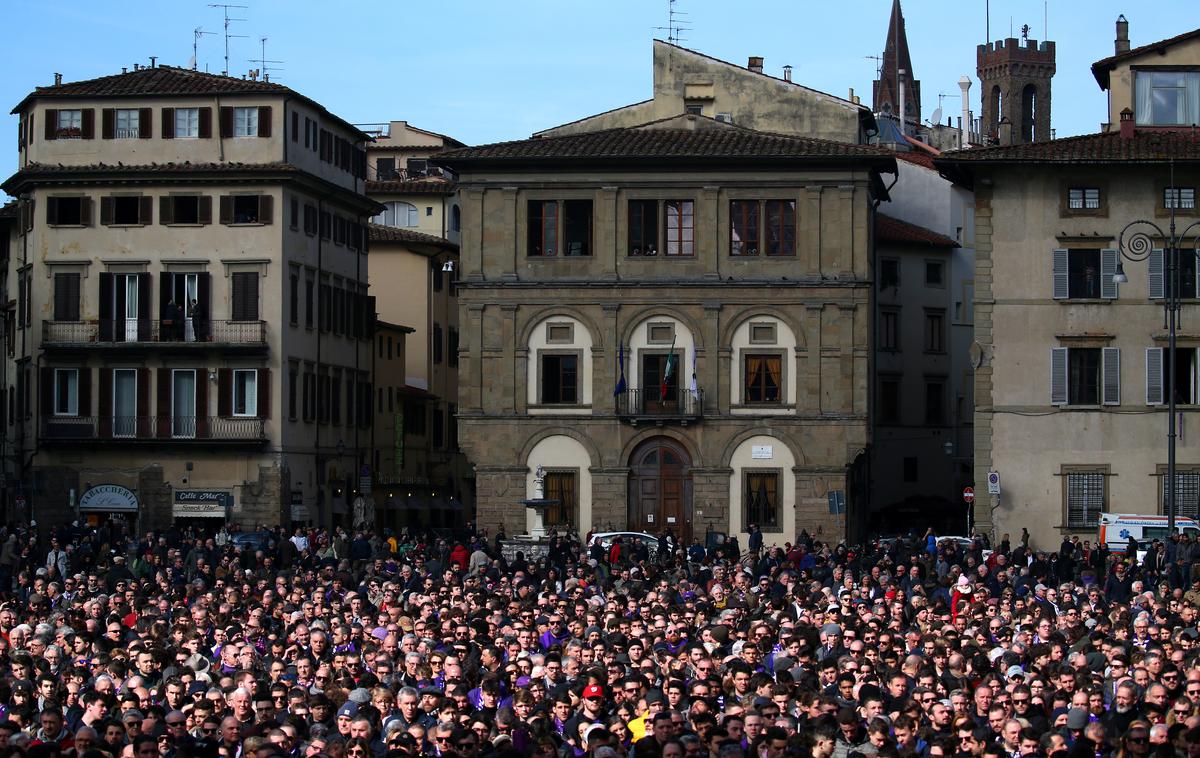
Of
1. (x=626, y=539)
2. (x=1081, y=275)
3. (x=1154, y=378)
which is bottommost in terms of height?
(x=626, y=539)

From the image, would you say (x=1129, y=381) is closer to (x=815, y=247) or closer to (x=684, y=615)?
(x=815, y=247)

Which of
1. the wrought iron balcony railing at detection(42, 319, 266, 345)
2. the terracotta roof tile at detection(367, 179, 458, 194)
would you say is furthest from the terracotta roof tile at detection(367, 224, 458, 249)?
the wrought iron balcony railing at detection(42, 319, 266, 345)

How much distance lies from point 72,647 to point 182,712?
331 inches

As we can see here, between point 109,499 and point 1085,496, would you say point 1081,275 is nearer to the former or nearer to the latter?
point 1085,496

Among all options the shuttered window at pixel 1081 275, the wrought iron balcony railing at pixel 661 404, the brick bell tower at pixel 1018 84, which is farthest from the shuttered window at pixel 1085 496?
the brick bell tower at pixel 1018 84

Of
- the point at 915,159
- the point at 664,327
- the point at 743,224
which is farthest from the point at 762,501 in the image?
the point at 915,159

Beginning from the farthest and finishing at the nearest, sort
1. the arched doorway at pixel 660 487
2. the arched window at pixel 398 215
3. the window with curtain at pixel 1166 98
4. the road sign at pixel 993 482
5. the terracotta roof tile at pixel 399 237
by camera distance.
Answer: the arched window at pixel 398 215 → the terracotta roof tile at pixel 399 237 → the arched doorway at pixel 660 487 → the window with curtain at pixel 1166 98 → the road sign at pixel 993 482

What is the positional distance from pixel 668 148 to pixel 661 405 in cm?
661

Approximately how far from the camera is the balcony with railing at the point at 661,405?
192 ft

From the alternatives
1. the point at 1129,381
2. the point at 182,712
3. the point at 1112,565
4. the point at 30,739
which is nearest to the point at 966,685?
the point at 182,712

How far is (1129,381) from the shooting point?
55031mm

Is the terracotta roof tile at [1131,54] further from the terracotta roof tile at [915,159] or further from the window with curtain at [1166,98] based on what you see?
the terracotta roof tile at [915,159]

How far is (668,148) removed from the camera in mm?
58844

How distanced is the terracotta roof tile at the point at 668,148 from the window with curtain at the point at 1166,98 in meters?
6.43
